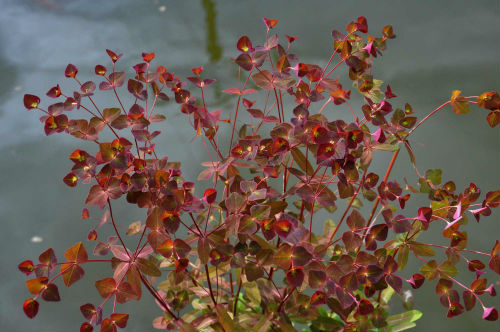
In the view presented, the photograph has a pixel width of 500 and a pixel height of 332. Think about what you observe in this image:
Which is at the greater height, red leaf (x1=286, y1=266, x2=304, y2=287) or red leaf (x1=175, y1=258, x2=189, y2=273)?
red leaf (x1=175, y1=258, x2=189, y2=273)

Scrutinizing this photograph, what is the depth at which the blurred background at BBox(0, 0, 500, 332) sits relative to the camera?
73.3 inches

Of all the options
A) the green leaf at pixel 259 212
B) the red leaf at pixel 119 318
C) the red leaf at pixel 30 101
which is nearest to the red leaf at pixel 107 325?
A: the red leaf at pixel 119 318

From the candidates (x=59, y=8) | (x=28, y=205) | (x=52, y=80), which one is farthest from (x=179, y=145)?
(x=59, y=8)

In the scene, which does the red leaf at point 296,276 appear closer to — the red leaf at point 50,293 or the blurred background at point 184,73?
the red leaf at point 50,293

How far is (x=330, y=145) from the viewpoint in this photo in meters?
0.83

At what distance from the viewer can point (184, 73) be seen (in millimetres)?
2693

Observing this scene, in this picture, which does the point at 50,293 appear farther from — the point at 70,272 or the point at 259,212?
the point at 259,212

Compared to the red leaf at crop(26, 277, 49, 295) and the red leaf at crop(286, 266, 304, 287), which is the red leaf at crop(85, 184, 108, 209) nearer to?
the red leaf at crop(26, 277, 49, 295)

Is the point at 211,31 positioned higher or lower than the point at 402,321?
higher

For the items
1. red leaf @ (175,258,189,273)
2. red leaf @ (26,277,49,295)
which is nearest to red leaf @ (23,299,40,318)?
red leaf @ (26,277,49,295)

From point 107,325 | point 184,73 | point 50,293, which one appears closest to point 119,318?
point 107,325

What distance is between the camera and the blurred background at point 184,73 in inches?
73.3

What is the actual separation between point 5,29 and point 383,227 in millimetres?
3161

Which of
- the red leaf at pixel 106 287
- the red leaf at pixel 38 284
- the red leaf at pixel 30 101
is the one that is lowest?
the red leaf at pixel 106 287
